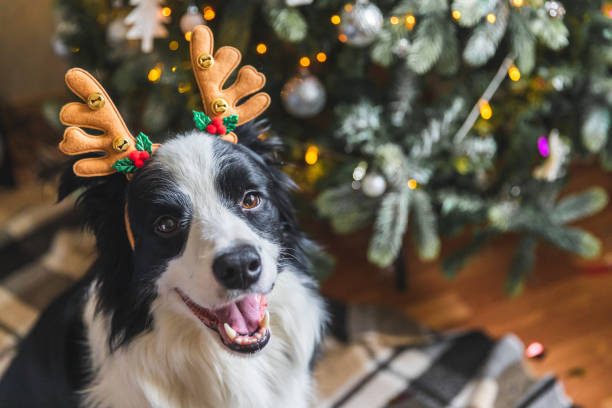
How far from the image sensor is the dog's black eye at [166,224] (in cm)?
108

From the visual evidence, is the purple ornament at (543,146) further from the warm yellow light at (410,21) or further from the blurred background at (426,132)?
the warm yellow light at (410,21)

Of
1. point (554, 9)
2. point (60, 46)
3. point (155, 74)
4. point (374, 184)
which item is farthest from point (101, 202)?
point (554, 9)

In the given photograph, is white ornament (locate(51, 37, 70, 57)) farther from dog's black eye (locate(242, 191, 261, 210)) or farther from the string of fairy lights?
dog's black eye (locate(242, 191, 261, 210))

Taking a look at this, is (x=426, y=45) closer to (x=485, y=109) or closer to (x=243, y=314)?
(x=485, y=109)

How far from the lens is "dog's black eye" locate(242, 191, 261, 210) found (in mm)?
1134

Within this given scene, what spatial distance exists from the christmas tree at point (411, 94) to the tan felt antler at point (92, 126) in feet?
1.52

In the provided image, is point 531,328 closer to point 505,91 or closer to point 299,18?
point 505,91

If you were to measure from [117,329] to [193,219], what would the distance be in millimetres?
302

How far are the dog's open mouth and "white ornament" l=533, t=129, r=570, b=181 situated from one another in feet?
3.48

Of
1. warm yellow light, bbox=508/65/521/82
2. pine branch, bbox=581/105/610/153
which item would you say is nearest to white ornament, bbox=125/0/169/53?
warm yellow light, bbox=508/65/521/82

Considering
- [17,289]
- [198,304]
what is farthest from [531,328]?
[17,289]

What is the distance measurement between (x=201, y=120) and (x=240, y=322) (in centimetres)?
39

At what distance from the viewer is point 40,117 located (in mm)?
2932

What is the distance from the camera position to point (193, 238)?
1.05 meters
